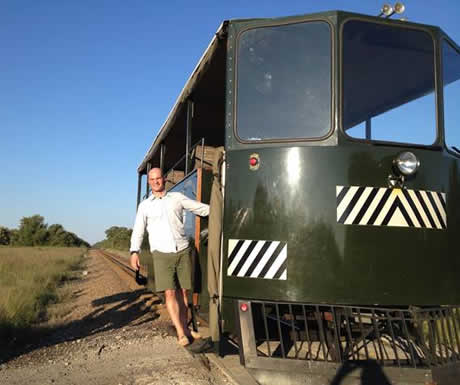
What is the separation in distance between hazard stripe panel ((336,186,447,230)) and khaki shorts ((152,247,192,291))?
1745 mm

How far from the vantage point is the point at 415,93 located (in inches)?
144

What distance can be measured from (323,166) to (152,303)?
17.4 ft

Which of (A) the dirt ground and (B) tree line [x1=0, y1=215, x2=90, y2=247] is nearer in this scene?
(A) the dirt ground

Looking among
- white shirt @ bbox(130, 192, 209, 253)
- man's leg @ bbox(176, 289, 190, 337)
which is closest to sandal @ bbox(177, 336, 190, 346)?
man's leg @ bbox(176, 289, 190, 337)

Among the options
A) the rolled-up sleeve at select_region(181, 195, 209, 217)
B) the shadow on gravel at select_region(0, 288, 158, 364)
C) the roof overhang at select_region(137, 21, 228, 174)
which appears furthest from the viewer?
the shadow on gravel at select_region(0, 288, 158, 364)

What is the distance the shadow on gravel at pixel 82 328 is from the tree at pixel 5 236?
76.7m

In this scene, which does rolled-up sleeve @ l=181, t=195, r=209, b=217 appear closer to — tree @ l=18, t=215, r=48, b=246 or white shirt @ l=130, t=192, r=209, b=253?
white shirt @ l=130, t=192, r=209, b=253

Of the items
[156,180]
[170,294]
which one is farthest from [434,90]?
[170,294]

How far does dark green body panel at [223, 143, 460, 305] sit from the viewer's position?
318cm

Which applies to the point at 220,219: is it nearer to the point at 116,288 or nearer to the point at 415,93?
the point at 415,93

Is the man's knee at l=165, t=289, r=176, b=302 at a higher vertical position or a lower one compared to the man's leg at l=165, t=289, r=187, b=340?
higher

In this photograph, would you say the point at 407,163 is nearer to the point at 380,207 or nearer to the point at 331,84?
the point at 380,207

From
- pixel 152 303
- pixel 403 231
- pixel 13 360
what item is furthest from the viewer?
pixel 152 303

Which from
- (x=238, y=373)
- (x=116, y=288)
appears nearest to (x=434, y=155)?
(x=238, y=373)
